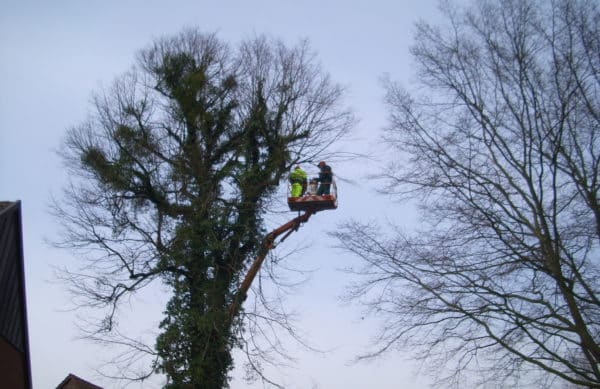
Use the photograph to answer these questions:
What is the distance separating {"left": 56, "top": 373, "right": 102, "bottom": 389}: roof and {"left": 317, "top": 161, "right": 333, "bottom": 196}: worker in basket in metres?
7.90

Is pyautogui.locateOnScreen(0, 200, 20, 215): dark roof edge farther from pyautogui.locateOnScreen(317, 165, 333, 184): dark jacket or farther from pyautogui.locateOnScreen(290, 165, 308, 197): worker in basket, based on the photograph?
pyautogui.locateOnScreen(317, 165, 333, 184): dark jacket

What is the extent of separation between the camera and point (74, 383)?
50.4 ft

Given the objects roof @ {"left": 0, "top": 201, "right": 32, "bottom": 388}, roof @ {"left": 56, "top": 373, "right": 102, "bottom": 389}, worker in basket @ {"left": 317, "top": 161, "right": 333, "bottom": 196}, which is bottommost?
roof @ {"left": 56, "top": 373, "right": 102, "bottom": 389}

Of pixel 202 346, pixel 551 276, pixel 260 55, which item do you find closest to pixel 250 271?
pixel 202 346

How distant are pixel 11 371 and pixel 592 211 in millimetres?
15333

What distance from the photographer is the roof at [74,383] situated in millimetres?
15297

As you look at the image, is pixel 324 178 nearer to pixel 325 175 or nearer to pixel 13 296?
pixel 325 175

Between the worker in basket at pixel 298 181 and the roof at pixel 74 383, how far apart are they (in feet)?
24.5

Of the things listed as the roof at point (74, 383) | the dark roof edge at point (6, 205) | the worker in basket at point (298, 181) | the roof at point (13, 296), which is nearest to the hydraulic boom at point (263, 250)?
the worker in basket at point (298, 181)

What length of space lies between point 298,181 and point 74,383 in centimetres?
800

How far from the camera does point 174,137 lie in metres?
15.0

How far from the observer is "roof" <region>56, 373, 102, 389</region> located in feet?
50.2

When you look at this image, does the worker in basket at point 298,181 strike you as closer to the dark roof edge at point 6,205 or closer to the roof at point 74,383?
the roof at point 74,383

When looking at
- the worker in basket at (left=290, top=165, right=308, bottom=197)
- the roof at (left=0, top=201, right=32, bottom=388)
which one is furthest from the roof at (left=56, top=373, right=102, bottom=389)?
the worker in basket at (left=290, top=165, right=308, bottom=197)
